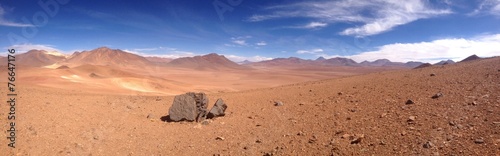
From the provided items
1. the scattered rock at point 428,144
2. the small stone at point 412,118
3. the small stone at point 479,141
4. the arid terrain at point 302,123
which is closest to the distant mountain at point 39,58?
the arid terrain at point 302,123

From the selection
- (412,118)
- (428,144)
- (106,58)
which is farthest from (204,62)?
(428,144)

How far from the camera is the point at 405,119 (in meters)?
7.70

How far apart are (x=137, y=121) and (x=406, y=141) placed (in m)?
8.73

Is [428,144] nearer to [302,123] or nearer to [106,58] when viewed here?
[302,123]

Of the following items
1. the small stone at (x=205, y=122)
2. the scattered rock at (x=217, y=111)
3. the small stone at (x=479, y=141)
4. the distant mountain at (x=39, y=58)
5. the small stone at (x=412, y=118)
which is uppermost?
the distant mountain at (x=39, y=58)

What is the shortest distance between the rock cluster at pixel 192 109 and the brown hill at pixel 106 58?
139m

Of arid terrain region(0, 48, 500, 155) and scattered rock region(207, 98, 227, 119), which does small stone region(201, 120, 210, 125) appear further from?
scattered rock region(207, 98, 227, 119)

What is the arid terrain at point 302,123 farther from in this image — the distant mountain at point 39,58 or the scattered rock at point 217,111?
the distant mountain at point 39,58

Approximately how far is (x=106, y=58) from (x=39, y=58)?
90.7 feet

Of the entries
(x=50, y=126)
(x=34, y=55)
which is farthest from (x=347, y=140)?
(x=34, y=55)

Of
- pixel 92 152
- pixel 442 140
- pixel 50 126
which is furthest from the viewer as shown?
pixel 50 126

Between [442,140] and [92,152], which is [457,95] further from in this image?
[92,152]

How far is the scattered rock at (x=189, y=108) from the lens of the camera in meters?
11.1

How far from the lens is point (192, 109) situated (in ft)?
36.7
